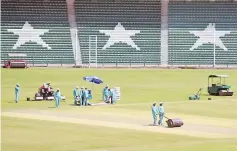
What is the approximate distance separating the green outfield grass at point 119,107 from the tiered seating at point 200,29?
473 inches

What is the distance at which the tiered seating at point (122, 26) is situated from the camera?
110 m

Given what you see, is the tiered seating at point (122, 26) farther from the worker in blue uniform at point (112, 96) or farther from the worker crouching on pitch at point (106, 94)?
the worker in blue uniform at point (112, 96)

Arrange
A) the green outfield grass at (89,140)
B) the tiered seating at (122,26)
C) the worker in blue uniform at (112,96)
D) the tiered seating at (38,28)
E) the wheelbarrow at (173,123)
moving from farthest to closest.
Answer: the tiered seating at (122,26)
the tiered seating at (38,28)
the worker in blue uniform at (112,96)
the wheelbarrow at (173,123)
the green outfield grass at (89,140)

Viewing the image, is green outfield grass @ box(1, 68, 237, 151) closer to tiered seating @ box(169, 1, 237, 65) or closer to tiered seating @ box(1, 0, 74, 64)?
tiered seating @ box(1, 0, 74, 64)

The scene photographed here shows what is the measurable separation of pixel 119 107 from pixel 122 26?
54626 mm

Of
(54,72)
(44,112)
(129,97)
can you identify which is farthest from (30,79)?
(44,112)

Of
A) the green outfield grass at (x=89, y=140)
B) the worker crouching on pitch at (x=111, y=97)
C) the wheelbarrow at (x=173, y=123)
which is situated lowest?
the green outfield grass at (x=89, y=140)

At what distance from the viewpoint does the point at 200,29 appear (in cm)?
11444

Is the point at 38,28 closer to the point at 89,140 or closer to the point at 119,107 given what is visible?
the point at 119,107

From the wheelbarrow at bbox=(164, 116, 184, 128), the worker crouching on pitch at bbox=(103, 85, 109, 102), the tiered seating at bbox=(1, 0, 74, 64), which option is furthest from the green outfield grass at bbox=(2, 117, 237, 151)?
the tiered seating at bbox=(1, 0, 74, 64)

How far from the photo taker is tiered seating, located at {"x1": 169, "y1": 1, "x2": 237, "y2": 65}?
111125 mm

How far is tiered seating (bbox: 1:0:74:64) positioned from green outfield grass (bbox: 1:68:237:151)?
11.5m

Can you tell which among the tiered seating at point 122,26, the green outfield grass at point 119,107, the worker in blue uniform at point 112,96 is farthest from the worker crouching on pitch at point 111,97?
the tiered seating at point 122,26

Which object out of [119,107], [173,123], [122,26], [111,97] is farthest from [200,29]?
[173,123]
